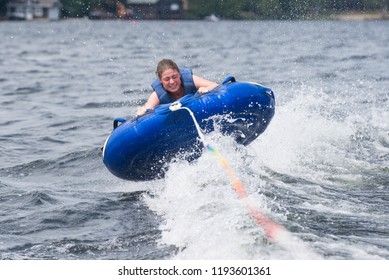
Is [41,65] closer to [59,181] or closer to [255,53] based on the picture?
[255,53]

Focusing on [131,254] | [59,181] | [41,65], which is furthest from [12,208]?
[41,65]

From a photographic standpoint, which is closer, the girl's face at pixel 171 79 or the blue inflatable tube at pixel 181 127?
the blue inflatable tube at pixel 181 127

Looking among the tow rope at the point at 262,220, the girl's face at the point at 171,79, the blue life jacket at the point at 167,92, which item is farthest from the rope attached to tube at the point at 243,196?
the blue life jacket at the point at 167,92

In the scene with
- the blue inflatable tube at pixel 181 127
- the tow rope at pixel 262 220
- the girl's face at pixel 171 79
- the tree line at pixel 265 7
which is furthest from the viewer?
the tree line at pixel 265 7

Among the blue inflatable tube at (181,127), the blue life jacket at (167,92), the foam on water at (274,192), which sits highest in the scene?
the blue life jacket at (167,92)

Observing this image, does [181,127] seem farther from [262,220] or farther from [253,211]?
[262,220]

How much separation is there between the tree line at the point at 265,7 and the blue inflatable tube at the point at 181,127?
1673 inches

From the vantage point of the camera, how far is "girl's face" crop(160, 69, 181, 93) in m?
8.44

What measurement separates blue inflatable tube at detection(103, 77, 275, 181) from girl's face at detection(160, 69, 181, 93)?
355 millimetres

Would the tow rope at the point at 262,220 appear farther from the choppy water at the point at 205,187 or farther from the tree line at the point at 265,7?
the tree line at the point at 265,7

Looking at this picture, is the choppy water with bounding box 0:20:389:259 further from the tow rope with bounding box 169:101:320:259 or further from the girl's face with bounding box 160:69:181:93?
the girl's face with bounding box 160:69:181:93

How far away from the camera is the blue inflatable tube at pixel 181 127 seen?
812 cm

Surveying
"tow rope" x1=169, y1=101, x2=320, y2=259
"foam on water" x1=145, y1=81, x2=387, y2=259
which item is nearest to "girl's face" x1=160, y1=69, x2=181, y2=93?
"tow rope" x1=169, y1=101, x2=320, y2=259
